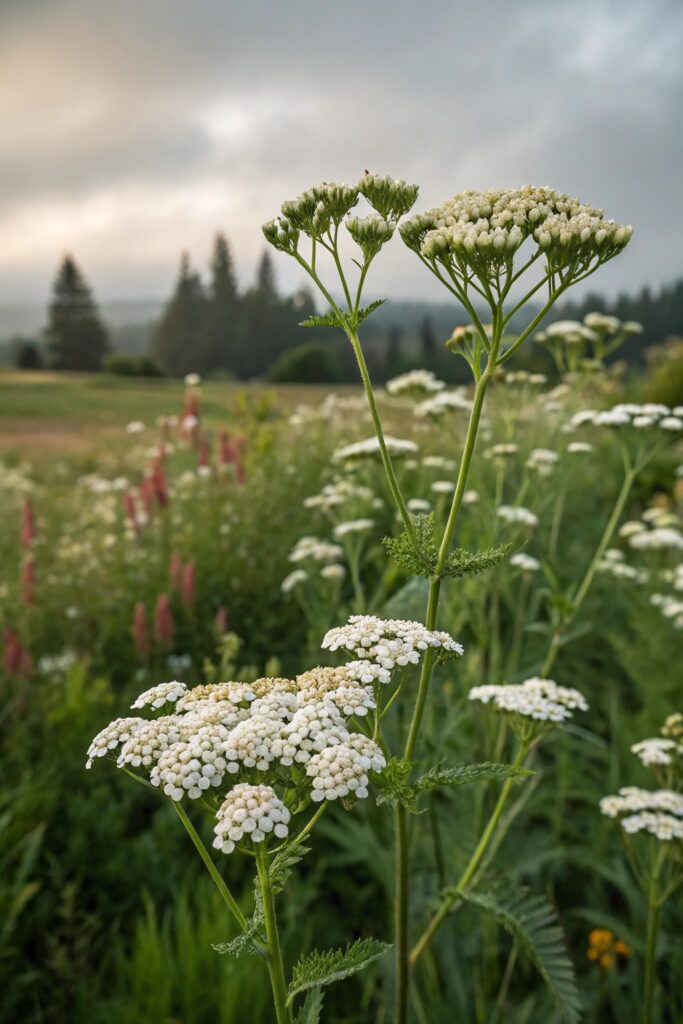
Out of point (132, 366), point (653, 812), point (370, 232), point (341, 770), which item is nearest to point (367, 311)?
point (370, 232)

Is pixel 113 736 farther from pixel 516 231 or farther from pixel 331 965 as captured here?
pixel 516 231

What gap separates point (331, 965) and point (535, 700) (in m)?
0.98

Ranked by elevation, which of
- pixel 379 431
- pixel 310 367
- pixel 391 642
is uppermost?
pixel 379 431

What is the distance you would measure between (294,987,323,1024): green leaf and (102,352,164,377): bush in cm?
5334

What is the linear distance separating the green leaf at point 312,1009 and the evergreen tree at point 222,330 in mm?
64978

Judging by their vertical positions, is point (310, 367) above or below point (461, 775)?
below

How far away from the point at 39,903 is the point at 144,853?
49cm

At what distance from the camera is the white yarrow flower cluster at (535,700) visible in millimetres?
2047

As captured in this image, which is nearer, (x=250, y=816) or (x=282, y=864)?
(x=250, y=816)

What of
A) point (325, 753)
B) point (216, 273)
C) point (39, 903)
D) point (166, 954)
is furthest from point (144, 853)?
point (216, 273)

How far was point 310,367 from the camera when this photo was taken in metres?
52.7

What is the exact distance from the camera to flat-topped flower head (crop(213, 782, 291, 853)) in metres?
1.21

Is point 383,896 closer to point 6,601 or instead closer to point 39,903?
point 39,903

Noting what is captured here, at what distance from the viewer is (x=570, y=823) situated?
12.6ft
